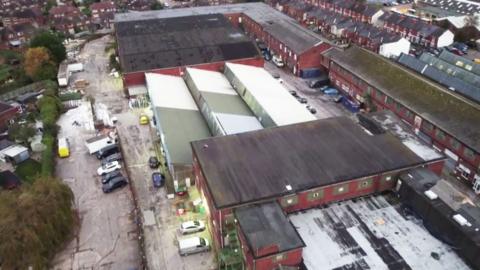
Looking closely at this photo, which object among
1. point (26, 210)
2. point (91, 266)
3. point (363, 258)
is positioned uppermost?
point (26, 210)

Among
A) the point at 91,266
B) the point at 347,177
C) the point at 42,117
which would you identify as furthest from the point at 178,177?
the point at 42,117

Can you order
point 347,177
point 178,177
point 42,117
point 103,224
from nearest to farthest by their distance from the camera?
point 347,177
point 103,224
point 178,177
point 42,117

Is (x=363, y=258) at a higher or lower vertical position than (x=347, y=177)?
lower

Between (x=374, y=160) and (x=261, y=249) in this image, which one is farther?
(x=374, y=160)

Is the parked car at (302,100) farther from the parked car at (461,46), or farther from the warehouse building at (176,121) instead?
the parked car at (461,46)

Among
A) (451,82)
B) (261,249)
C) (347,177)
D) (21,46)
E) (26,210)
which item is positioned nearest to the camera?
(261,249)

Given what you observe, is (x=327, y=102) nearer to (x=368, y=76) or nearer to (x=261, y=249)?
(x=368, y=76)

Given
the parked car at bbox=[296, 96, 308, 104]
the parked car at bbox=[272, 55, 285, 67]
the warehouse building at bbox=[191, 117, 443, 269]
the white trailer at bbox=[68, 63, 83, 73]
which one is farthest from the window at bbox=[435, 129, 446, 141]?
the white trailer at bbox=[68, 63, 83, 73]

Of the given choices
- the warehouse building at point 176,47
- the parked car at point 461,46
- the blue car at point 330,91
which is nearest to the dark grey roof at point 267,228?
the blue car at point 330,91
